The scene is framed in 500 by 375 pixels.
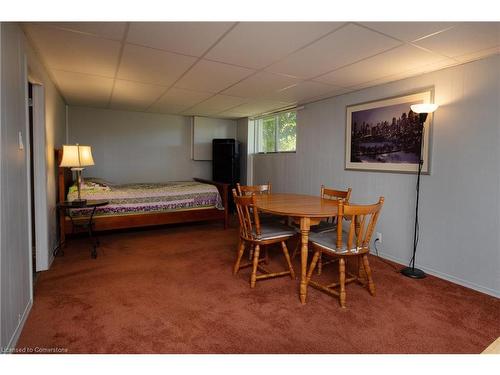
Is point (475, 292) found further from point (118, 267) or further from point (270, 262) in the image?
point (118, 267)

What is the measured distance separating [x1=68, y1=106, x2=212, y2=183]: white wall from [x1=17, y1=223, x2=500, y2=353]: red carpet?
277 cm

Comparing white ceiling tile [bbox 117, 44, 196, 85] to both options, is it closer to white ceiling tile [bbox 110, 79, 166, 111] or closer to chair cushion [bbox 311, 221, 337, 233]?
white ceiling tile [bbox 110, 79, 166, 111]

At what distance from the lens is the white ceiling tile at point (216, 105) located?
418 centimetres

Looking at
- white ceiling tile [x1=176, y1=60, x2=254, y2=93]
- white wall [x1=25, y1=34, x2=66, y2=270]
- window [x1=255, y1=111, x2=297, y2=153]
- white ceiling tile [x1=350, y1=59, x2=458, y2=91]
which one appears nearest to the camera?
white wall [x1=25, y1=34, x2=66, y2=270]

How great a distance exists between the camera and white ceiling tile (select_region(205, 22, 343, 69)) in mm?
1905

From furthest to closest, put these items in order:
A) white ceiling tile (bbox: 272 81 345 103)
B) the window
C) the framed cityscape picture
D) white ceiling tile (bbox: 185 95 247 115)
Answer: the window → white ceiling tile (bbox: 185 95 247 115) → white ceiling tile (bbox: 272 81 345 103) → the framed cityscape picture

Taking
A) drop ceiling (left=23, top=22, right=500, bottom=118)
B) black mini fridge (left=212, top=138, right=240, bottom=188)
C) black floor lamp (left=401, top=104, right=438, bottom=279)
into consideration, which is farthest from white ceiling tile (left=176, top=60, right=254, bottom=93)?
black mini fridge (left=212, top=138, right=240, bottom=188)

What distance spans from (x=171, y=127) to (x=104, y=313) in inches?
178

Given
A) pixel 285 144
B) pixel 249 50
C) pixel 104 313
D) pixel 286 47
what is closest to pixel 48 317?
pixel 104 313

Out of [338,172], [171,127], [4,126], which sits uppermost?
[171,127]

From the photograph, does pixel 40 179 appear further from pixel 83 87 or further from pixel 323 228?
pixel 323 228

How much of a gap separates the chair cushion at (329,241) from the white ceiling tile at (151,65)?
74.5 inches

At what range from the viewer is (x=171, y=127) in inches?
234

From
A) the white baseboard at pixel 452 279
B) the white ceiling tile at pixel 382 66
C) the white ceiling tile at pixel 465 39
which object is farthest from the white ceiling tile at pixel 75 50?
the white baseboard at pixel 452 279
